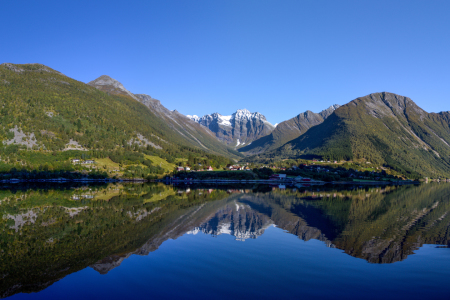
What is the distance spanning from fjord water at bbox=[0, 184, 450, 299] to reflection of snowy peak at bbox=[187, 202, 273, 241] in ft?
0.51

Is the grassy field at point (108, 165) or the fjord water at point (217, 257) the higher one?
the grassy field at point (108, 165)

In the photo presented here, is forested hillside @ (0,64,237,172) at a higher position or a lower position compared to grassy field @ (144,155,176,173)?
higher

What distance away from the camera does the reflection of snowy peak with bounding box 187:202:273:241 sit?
3316cm

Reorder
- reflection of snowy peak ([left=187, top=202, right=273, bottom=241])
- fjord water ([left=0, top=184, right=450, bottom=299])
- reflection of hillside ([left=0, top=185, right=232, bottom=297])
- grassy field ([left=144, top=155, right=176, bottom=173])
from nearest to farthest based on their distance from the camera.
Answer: fjord water ([left=0, top=184, right=450, bottom=299])
reflection of hillside ([left=0, top=185, right=232, bottom=297])
reflection of snowy peak ([left=187, top=202, right=273, bottom=241])
grassy field ([left=144, top=155, right=176, bottom=173])

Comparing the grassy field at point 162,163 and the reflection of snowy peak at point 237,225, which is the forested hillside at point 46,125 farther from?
the reflection of snowy peak at point 237,225

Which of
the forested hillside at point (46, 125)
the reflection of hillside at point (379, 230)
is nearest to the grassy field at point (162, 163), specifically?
the forested hillside at point (46, 125)

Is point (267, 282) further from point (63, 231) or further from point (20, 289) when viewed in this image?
point (63, 231)

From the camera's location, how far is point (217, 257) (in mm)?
24094

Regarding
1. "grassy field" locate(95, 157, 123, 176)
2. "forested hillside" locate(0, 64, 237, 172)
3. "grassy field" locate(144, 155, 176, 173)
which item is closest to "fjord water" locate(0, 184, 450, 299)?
"grassy field" locate(95, 157, 123, 176)

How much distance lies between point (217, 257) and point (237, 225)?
13.8 metres

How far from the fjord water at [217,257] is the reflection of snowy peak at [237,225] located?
0.16 meters

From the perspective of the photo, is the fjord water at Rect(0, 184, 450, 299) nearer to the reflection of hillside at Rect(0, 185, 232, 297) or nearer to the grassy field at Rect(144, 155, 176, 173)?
the reflection of hillside at Rect(0, 185, 232, 297)

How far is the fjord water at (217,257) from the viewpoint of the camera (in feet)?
56.2

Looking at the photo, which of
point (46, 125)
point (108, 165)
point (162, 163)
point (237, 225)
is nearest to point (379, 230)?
point (237, 225)
